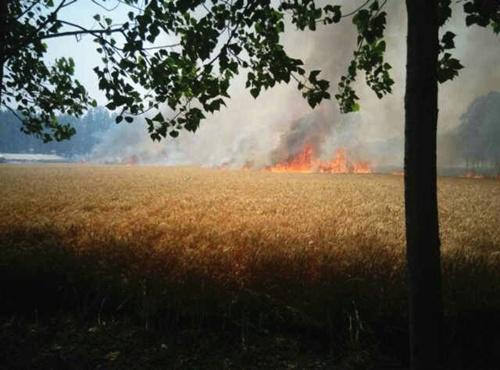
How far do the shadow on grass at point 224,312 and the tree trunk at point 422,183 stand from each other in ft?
4.31

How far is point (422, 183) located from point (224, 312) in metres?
3.06

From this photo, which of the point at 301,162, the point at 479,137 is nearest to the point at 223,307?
the point at 301,162

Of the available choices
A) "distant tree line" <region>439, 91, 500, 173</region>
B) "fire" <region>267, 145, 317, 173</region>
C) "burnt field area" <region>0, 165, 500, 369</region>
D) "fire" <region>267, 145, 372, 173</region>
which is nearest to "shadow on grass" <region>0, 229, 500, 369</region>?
"burnt field area" <region>0, 165, 500, 369</region>

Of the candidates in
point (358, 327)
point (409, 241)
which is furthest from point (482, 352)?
point (409, 241)

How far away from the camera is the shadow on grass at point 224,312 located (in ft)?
13.2

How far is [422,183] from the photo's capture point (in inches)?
107

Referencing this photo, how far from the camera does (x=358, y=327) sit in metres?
4.44

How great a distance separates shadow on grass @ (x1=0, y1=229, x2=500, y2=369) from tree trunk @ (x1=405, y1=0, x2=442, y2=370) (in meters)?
1.31

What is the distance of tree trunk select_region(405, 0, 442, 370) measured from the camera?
2.62m

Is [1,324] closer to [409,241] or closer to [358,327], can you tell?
[358,327]

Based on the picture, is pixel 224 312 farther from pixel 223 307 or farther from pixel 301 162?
pixel 301 162

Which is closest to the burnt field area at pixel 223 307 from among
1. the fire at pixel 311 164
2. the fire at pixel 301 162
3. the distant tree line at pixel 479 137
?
the fire at pixel 311 164

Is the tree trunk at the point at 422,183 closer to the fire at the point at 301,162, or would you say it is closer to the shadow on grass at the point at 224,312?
the shadow on grass at the point at 224,312

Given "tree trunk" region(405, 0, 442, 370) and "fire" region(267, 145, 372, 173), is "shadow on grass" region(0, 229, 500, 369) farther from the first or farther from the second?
"fire" region(267, 145, 372, 173)
